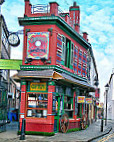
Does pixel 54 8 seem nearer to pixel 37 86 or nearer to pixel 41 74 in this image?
pixel 41 74

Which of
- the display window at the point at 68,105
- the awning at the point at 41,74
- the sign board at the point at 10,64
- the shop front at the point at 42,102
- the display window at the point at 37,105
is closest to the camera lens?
the awning at the point at 41,74

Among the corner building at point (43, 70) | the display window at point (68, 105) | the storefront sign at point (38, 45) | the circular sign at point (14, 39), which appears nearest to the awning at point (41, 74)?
the corner building at point (43, 70)

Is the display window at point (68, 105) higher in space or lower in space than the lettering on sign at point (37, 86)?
lower

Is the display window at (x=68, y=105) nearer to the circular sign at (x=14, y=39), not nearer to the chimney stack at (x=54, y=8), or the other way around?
the circular sign at (x=14, y=39)

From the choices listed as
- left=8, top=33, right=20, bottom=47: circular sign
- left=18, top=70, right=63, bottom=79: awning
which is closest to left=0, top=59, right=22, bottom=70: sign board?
left=18, top=70, right=63, bottom=79: awning

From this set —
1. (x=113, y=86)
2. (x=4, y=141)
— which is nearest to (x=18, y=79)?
(x=4, y=141)

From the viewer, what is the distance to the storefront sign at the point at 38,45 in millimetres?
17891

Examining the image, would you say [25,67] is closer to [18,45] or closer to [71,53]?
[18,45]

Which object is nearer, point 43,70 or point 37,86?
point 43,70

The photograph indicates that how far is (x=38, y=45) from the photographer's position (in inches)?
706

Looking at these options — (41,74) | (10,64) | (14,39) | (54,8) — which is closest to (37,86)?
A: (41,74)

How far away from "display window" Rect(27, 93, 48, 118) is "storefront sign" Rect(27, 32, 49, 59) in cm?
239

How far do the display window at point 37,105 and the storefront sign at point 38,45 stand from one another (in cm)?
239

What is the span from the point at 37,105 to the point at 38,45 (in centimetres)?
367
